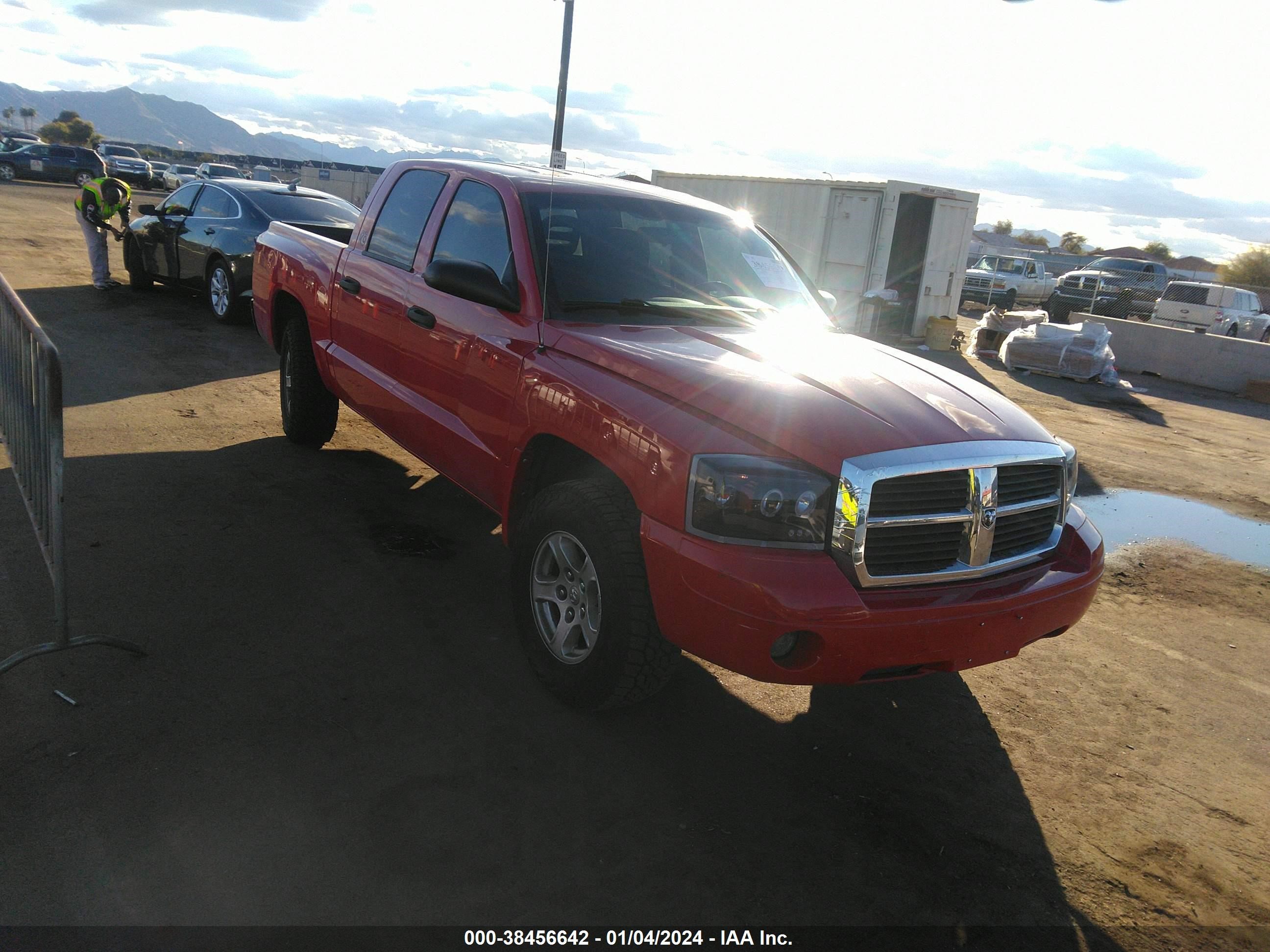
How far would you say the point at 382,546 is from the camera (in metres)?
4.88

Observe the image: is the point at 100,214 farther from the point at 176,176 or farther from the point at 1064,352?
the point at 176,176

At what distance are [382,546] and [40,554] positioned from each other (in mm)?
1565

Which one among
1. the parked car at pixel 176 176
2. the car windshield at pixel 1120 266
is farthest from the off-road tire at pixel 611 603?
the parked car at pixel 176 176

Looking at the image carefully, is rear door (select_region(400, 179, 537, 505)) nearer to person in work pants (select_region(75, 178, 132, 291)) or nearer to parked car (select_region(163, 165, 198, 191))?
person in work pants (select_region(75, 178, 132, 291))

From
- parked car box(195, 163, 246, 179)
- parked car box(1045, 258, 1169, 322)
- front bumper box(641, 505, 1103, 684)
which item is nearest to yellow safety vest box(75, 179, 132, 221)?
front bumper box(641, 505, 1103, 684)

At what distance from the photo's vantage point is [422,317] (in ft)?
14.0

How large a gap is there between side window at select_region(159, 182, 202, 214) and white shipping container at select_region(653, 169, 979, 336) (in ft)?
25.2

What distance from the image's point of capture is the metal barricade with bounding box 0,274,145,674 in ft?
10.4

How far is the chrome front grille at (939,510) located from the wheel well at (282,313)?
4.49 m

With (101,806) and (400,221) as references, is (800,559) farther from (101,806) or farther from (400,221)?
(400,221)

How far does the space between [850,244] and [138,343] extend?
11.5 m

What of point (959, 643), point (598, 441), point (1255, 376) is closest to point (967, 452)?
point (959, 643)

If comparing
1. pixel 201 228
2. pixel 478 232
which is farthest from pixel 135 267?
pixel 478 232

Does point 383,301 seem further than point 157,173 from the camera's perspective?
No
